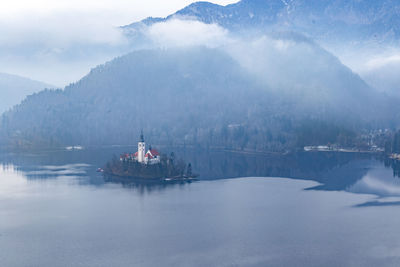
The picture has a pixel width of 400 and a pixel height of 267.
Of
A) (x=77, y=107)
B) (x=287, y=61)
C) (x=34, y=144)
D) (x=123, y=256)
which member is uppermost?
(x=287, y=61)

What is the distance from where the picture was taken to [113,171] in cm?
5212

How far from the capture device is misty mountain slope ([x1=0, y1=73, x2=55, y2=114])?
530ft

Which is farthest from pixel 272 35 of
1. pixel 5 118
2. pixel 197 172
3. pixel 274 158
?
pixel 197 172

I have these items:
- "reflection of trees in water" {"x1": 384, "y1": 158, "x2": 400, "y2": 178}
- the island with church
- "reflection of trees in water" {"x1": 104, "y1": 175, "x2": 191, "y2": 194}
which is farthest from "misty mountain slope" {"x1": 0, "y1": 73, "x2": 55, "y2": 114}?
"reflection of trees in water" {"x1": 384, "y1": 158, "x2": 400, "y2": 178}

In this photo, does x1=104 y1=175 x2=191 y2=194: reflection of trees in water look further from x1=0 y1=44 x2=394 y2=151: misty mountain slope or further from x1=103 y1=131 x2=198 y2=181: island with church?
x1=0 y1=44 x2=394 y2=151: misty mountain slope

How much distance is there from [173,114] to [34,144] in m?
31.6

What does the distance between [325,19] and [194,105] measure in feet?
261

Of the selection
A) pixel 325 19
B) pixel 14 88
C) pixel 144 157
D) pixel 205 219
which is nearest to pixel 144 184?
pixel 144 157

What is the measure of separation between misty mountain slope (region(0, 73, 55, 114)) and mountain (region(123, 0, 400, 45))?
37950mm

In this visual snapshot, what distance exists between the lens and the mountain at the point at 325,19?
175750 millimetres

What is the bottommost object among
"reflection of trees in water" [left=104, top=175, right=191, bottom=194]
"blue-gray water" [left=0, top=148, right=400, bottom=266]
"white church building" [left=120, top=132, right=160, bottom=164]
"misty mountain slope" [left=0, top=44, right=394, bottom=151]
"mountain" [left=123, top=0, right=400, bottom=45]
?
"blue-gray water" [left=0, top=148, right=400, bottom=266]

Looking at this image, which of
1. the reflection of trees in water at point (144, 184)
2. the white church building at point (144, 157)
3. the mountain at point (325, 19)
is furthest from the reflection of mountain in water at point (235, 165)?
the mountain at point (325, 19)

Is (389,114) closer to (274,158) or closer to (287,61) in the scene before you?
(287,61)

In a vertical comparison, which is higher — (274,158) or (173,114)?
(173,114)
